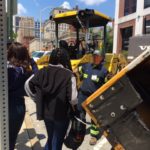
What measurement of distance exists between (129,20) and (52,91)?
119 feet

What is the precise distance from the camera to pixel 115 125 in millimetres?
1758

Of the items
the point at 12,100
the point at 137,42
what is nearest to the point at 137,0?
the point at 137,42

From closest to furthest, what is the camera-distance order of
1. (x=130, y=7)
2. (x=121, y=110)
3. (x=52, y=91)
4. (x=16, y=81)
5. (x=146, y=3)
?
1. (x=121, y=110)
2. (x=16, y=81)
3. (x=52, y=91)
4. (x=146, y=3)
5. (x=130, y=7)

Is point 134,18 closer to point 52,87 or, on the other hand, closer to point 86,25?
point 86,25

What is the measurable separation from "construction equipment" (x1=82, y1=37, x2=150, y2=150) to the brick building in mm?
33084

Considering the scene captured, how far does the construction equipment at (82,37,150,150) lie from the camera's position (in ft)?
5.52

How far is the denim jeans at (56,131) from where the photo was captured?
3.97 metres

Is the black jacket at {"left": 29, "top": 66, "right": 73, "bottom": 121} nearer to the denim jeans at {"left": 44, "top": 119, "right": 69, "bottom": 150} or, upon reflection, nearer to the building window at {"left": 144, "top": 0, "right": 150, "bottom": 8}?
the denim jeans at {"left": 44, "top": 119, "right": 69, "bottom": 150}

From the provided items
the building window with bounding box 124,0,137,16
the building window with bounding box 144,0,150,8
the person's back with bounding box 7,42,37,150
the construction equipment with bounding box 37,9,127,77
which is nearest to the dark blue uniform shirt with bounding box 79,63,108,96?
the person's back with bounding box 7,42,37,150

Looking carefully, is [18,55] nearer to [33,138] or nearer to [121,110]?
[121,110]

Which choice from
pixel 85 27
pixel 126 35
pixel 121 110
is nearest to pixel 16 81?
pixel 121 110

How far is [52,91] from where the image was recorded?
12.6 feet

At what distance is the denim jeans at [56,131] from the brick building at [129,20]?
3105 centimetres

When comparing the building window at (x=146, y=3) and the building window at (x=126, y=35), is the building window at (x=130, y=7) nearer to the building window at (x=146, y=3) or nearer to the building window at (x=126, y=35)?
the building window at (x=126, y=35)
